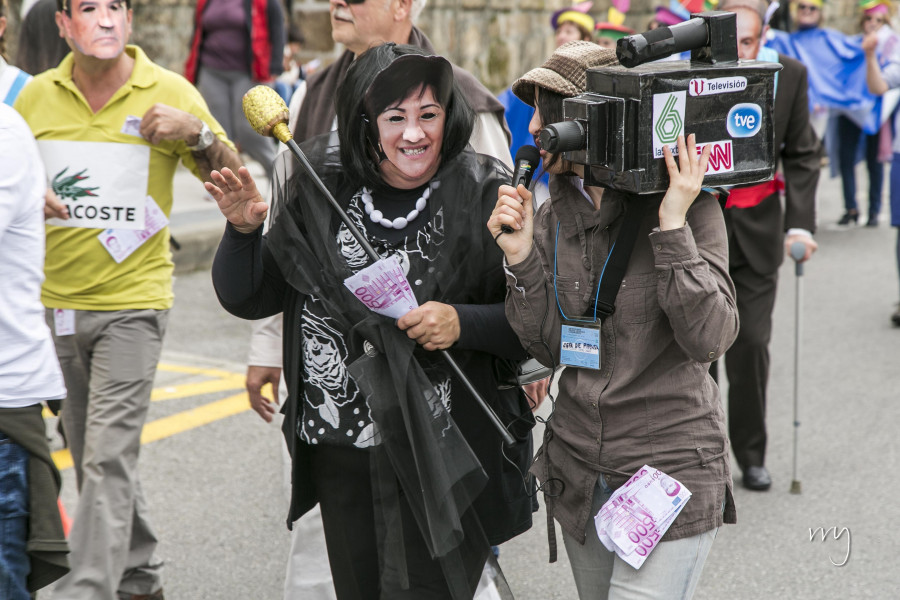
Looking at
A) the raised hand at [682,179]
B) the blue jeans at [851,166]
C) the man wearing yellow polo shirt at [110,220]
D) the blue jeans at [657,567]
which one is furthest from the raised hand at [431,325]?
the blue jeans at [851,166]

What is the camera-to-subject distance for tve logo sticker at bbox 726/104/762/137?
2.31m

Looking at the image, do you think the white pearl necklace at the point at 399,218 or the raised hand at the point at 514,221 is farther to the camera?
the white pearl necklace at the point at 399,218

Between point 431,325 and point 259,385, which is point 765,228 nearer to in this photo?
point 259,385

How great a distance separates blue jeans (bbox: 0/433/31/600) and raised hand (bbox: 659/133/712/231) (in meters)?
1.48

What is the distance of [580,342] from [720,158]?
488mm

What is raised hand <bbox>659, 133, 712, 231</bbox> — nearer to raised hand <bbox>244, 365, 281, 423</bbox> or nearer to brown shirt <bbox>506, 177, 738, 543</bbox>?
brown shirt <bbox>506, 177, 738, 543</bbox>

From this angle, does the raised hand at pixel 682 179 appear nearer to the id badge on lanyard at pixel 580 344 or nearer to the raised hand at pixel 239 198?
the id badge on lanyard at pixel 580 344

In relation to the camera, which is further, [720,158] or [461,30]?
[461,30]

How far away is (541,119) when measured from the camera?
262cm

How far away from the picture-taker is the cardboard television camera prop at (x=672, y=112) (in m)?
2.25

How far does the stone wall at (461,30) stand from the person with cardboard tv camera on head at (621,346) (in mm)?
7578

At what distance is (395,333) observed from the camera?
8.64ft

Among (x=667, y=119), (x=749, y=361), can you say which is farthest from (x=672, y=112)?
(x=749, y=361)

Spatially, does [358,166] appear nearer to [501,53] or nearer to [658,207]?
[658,207]
